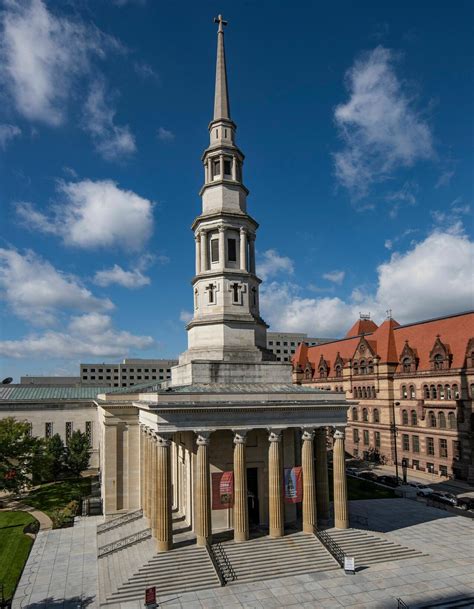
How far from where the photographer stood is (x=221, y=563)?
107 feet

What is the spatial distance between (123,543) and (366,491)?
1252 inches

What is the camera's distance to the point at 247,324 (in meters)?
41.9

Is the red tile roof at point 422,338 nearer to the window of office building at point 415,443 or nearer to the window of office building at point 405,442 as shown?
the window of office building at point 415,443

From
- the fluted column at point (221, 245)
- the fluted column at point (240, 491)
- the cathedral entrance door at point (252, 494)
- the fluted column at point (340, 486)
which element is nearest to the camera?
the fluted column at point (240, 491)

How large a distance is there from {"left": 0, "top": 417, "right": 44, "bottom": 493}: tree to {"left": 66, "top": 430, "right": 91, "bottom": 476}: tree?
7.92 metres

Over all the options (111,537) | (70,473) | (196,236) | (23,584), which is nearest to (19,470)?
(70,473)

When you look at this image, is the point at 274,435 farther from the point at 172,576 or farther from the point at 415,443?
the point at 415,443

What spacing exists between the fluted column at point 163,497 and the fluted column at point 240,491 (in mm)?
4762

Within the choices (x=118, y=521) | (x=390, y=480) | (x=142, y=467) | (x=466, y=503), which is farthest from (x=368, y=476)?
(x=118, y=521)

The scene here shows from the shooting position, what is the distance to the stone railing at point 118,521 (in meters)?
42.4

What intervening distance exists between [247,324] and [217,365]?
475 cm

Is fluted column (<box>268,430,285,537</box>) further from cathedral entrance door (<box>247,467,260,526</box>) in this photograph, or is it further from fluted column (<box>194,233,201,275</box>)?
fluted column (<box>194,233,201,275</box>)

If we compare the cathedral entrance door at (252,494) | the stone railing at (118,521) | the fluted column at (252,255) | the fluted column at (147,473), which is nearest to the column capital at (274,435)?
the cathedral entrance door at (252,494)

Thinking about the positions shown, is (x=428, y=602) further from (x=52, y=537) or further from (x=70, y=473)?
(x=70, y=473)
